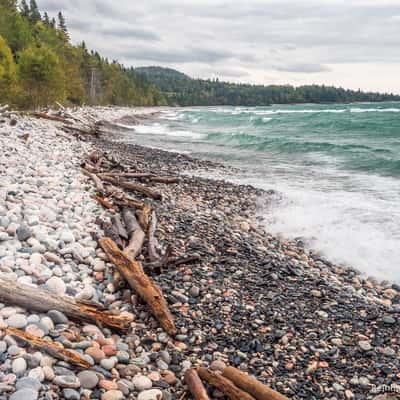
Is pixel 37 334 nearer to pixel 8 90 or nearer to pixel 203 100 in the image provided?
pixel 8 90

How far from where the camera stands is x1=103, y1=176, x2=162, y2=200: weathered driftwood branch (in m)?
9.38

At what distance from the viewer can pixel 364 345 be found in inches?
174

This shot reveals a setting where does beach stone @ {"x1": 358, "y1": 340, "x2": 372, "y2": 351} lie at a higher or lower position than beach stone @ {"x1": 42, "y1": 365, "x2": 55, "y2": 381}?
lower

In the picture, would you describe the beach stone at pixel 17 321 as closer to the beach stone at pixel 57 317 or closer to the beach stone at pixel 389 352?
the beach stone at pixel 57 317

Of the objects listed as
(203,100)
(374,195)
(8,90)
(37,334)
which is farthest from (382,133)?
(203,100)

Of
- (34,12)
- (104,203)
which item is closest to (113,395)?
(104,203)

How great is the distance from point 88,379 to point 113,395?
0.81ft

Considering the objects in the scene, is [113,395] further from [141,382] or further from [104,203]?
[104,203]

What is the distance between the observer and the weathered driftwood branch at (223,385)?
329 cm

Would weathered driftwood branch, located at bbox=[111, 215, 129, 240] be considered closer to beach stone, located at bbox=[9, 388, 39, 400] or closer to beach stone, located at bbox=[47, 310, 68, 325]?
beach stone, located at bbox=[47, 310, 68, 325]

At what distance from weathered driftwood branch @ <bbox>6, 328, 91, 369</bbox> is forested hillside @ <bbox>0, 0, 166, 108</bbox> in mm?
26956

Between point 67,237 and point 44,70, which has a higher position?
point 44,70

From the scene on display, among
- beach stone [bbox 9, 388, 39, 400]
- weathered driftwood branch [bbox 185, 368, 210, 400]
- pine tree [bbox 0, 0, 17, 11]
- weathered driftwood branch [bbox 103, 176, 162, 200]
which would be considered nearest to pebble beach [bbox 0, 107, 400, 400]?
beach stone [bbox 9, 388, 39, 400]

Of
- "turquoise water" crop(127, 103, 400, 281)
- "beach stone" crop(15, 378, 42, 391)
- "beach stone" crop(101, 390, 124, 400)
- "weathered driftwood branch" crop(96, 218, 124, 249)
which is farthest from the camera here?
"turquoise water" crop(127, 103, 400, 281)
